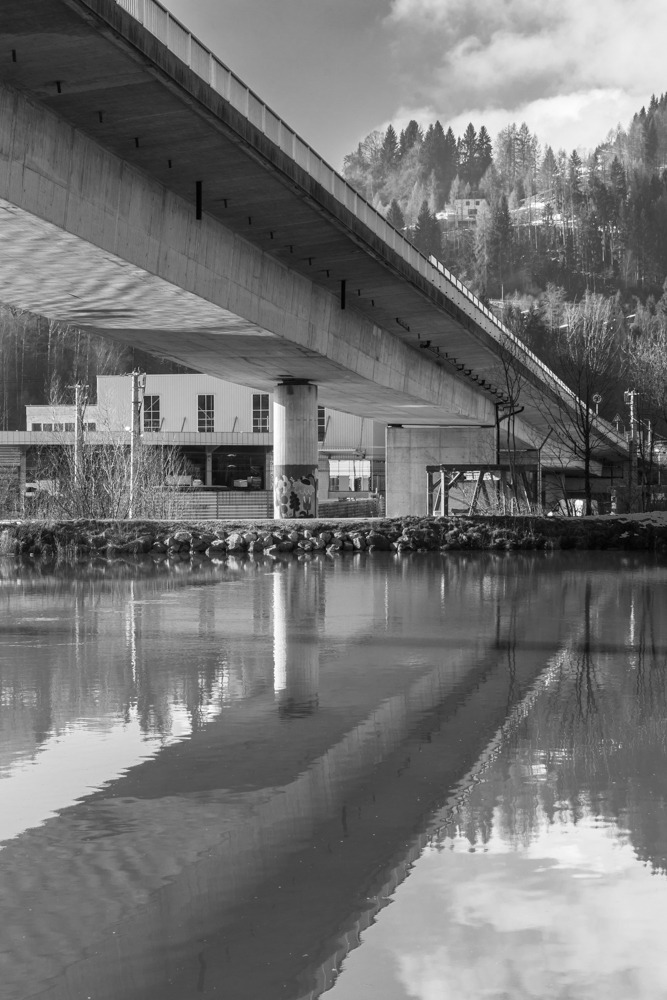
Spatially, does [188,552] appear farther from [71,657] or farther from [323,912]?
[323,912]

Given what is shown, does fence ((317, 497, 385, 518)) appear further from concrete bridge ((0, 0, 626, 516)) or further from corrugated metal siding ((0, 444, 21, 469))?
corrugated metal siding ((0, 444, 21, 469))

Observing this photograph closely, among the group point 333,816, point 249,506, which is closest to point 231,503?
point 249,506

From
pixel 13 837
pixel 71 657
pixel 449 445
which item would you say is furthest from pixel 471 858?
pixel 449 445

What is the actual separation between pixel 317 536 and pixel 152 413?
5501cm

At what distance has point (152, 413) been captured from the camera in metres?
88.9

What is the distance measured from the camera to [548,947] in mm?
5125

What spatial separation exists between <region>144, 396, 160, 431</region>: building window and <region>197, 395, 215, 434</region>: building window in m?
3.03

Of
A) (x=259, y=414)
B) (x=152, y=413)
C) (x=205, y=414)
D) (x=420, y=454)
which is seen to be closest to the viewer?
(x=420, y=454)

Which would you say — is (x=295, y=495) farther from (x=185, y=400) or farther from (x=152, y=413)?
(x=152, y=413)

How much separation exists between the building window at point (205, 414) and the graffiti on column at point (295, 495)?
1969 inches

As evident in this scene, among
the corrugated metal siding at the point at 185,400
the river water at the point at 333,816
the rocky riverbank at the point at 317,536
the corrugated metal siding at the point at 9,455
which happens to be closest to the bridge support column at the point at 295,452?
the rocky riverbank at the point at 317,536

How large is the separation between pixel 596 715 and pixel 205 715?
324 centimetres

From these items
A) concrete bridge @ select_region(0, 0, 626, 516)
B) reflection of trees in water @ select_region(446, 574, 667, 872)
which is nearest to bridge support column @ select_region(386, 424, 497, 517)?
Answer: concrete bridge @ select_region(0, 0, 626, 516)

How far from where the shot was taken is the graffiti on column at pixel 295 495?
127 feet
